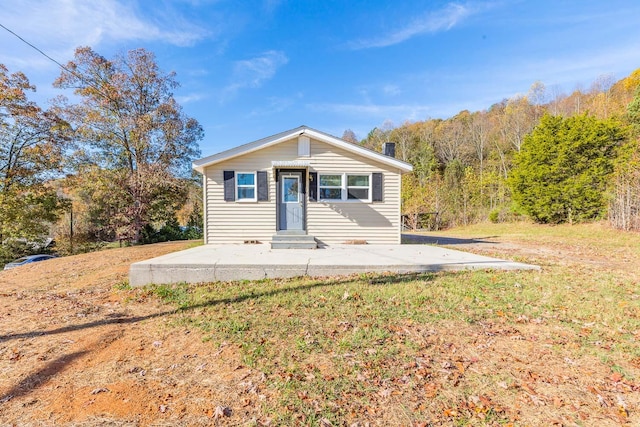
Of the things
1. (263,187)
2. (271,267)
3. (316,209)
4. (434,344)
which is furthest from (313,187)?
(434,344)

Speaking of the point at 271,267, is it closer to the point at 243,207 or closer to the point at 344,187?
the point at 243,207

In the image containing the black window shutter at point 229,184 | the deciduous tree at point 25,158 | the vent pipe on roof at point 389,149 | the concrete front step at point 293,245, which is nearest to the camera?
the concrete front step at point 293,245

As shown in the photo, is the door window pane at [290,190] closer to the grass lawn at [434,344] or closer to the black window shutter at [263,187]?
the black window shutter at [263,187]

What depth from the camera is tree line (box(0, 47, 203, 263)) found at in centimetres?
1453

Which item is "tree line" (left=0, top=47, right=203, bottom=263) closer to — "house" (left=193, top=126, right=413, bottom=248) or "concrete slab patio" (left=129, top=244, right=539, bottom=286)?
"house" (left=193, top=126, right=413, bottom=248)

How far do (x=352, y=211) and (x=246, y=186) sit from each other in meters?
3.60

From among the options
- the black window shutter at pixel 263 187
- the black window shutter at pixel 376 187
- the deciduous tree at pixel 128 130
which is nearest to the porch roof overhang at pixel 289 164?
the black window shutter at pixel 263 187

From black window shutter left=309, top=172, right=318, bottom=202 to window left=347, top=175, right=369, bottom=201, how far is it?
110 centimetres

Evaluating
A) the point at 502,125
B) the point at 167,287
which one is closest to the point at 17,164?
the point at 167,287

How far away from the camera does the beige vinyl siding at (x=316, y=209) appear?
31.4 ft

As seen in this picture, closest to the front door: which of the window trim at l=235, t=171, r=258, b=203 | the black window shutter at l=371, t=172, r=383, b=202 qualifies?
the window trim at l=235, t=171, r=258, b=203

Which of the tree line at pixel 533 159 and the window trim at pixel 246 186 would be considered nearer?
the window trim at pixel 246 186

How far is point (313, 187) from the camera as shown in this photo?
31.7 ft

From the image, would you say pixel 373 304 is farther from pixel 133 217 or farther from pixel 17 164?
pixel 17 164
